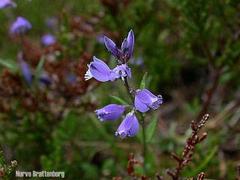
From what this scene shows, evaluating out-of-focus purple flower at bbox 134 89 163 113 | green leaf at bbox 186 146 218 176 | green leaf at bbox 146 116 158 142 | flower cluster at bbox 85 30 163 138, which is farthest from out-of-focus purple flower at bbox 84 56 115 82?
green leaf at bbox 186 146 218 176

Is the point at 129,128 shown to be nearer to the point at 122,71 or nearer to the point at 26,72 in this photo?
the point at 122,71

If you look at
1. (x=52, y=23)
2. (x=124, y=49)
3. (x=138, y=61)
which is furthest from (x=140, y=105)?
(x=52, y=23)


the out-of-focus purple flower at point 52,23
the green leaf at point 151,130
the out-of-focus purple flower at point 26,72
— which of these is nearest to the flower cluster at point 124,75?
the green leaf at point 151,130

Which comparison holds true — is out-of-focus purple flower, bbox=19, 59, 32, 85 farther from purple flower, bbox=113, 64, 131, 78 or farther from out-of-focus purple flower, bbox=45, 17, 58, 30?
out-of-focus purple flower, bbox=45, 17, 58, 30

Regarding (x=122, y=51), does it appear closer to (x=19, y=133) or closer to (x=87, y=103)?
(x=87, y=103)

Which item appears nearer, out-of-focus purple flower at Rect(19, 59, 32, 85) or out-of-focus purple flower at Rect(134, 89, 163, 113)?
out-of-focus purple flower at Rect(134, 89, 163, 113)

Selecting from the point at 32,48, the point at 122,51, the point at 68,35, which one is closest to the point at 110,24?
the point at 68,35
